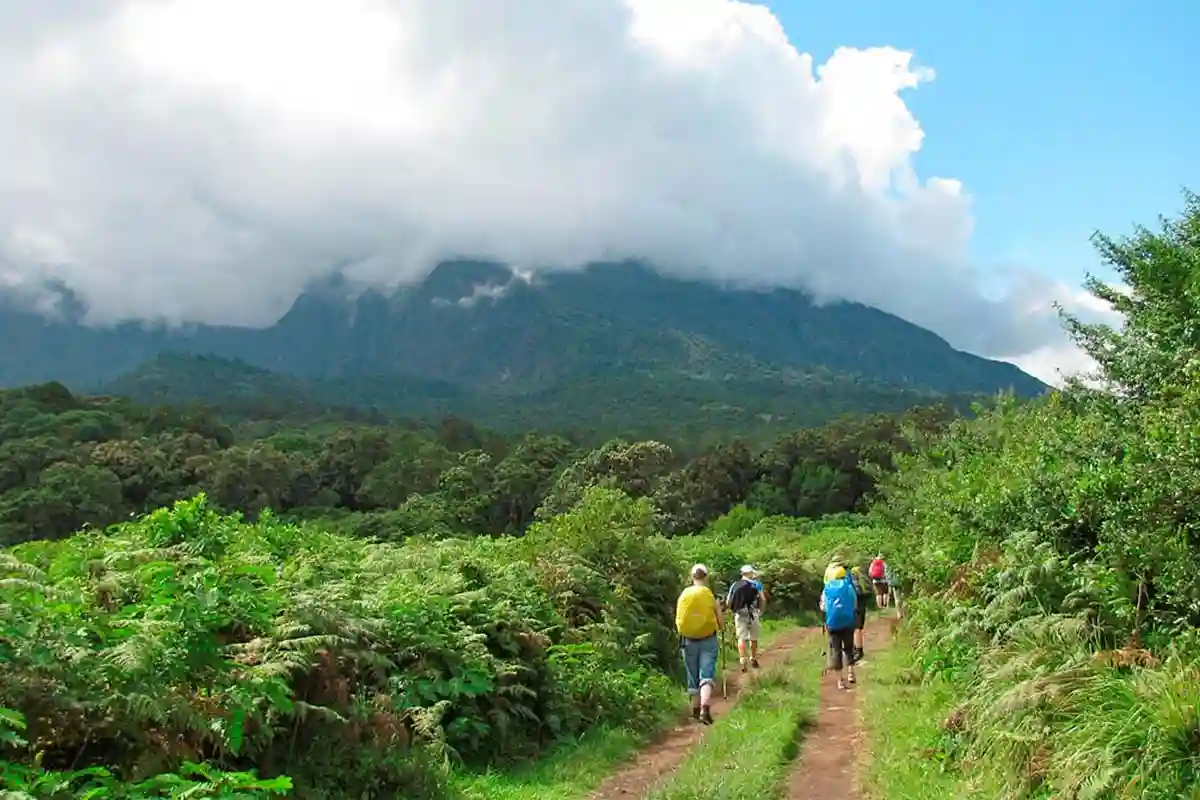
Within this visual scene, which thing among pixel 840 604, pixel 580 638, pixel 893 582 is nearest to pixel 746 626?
pixel 840 604

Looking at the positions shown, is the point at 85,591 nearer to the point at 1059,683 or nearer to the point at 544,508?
the point at 1059,683

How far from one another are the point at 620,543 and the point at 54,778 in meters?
13.1

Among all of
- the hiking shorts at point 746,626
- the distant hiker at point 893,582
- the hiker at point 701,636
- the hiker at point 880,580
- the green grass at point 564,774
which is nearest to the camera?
the green grass at point 564,774

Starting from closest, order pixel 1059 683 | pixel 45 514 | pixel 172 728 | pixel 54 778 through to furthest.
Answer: pixel 54 778, pixel 172 728, pixel 1059 683, pixel 45 514

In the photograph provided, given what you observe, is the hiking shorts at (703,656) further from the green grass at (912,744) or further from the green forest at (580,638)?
the green grass at (912,744)

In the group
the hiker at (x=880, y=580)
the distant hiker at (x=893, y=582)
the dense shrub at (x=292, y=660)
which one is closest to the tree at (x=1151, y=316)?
the dense shrub at (x=292, y=660)

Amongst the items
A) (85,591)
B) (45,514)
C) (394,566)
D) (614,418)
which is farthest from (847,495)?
(614,418)

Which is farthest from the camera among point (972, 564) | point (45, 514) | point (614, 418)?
point (614, 418)

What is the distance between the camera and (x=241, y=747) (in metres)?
6.64

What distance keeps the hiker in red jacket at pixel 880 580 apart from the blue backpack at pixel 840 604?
49.5 ft

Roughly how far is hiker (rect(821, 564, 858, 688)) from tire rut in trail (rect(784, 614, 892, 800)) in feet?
1.37

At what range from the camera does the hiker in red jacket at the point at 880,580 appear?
1153 inches

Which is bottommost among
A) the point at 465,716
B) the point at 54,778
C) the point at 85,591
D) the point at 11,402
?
the point at 465,716

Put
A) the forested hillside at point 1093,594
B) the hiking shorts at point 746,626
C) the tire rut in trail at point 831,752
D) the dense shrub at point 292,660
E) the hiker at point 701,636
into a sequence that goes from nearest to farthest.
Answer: the dense shrub at point 292,660, the forested hillside at point 1093,594, the tire rut in trail at point 831,752, the hiker at point 701,636, the hiking shorts at point 746,626
